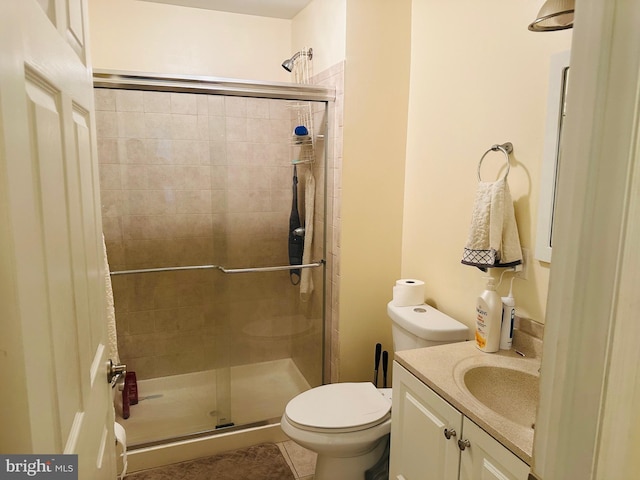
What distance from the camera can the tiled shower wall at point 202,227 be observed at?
2404 millimetres

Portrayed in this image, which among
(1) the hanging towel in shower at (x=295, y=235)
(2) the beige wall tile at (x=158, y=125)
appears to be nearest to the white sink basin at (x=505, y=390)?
(1) the hanging towel in shower at (x=295, y=235)

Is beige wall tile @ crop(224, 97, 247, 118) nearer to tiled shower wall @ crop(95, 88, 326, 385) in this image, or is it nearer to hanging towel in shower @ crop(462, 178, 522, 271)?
tiled shower wall @ crop(95, 88, 326, 385)

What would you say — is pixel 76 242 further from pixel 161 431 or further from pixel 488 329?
pixel 161 431

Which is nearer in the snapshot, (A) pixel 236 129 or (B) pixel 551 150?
(B) pixel 551 150

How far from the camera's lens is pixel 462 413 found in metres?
1.23

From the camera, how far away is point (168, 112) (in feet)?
7.64

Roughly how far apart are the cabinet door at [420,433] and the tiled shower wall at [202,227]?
1.05 metres

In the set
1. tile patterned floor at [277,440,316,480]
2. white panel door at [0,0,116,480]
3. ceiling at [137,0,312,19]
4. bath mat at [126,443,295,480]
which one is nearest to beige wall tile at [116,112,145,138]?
ceiling at [137,0,312,19]

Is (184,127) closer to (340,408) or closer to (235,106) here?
(235,106)

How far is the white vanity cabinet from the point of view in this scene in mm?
1123

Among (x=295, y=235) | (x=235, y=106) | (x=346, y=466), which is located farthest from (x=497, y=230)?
(x=235, y=106)

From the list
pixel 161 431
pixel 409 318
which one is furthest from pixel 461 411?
pixel 161 431

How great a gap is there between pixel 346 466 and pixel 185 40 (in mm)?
2542

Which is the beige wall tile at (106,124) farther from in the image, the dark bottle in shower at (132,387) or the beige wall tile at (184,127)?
the dark bottle in shower at (132,387)
